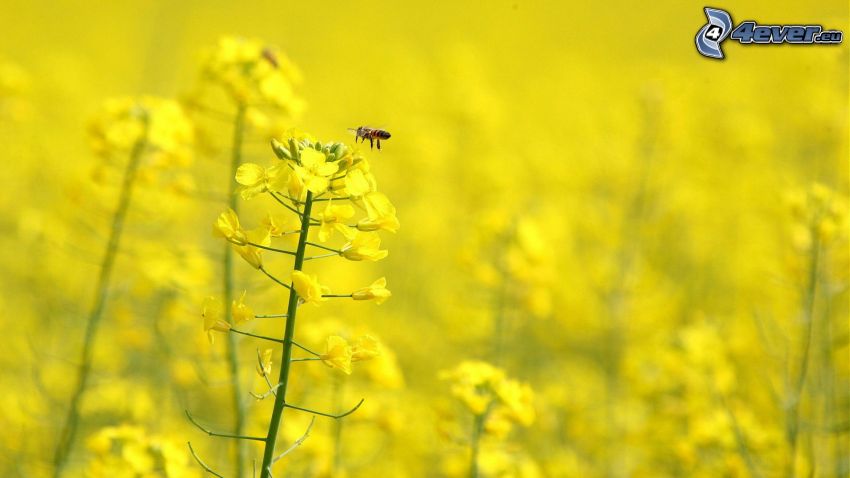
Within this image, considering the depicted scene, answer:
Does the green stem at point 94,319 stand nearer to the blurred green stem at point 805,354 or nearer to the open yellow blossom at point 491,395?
the open yellow blossom at point 491,395

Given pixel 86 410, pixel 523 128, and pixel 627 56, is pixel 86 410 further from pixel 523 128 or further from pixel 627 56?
pixel 627 56

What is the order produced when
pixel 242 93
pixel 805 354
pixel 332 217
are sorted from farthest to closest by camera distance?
pixel 242 93 < pixel 805 354 < pixel 332 217

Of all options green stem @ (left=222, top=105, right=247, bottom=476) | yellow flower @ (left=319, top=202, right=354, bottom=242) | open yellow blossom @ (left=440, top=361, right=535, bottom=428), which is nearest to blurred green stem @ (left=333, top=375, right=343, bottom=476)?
green stem @ (left=222, top=105, right=247, bottom=476)

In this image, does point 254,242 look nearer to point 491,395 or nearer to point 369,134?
point 369,134

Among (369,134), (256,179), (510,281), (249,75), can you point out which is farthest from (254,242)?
(510,281)

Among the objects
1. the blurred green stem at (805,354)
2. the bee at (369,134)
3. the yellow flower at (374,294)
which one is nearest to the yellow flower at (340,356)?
the yellow flower at (374,294)

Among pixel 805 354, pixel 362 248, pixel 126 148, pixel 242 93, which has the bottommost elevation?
pixel 805 354
